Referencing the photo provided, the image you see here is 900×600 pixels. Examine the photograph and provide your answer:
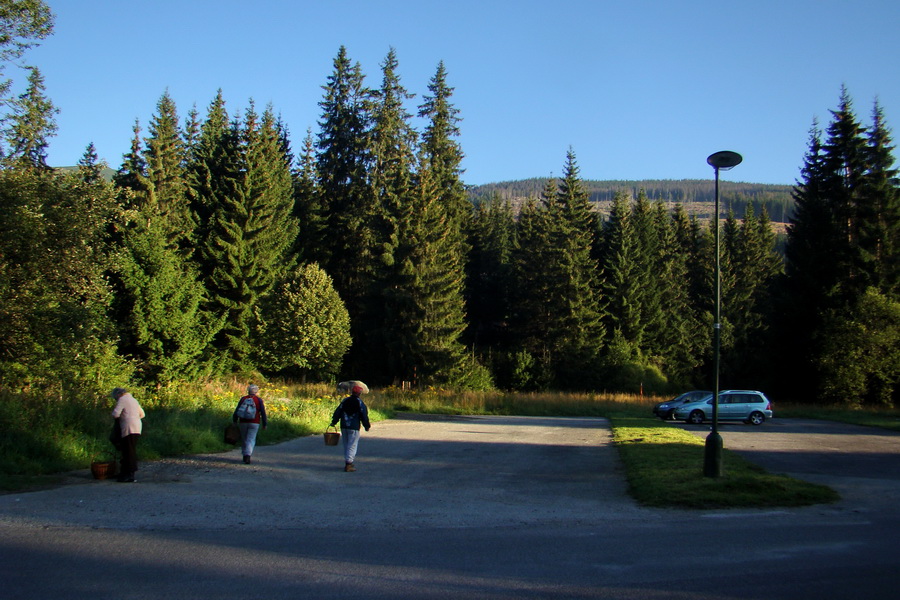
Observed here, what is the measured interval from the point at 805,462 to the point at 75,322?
19.2 meters

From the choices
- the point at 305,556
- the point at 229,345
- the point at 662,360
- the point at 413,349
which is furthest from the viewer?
the point at 662,360

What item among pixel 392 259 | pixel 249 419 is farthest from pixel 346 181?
pixel 249 419

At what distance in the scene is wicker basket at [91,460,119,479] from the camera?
36.9ft

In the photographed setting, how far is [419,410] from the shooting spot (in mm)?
37781

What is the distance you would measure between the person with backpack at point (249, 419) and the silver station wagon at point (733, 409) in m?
25.6

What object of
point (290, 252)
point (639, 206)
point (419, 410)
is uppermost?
point (639, 206)

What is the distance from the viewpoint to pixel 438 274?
5231cm

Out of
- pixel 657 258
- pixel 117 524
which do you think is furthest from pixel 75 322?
pixel 657 258

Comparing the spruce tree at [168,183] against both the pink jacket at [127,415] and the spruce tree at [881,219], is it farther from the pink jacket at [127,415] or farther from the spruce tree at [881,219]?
the spruce tree at [881,219]

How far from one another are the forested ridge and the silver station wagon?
52.7 ft

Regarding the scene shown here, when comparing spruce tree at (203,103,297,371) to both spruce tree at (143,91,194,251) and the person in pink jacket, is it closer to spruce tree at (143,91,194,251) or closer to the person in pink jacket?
spruce tree at (143,91,194,251)

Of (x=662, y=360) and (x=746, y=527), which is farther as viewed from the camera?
(x=662, y=360)

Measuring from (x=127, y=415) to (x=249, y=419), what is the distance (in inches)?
127

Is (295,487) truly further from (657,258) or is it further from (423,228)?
(657,258)
